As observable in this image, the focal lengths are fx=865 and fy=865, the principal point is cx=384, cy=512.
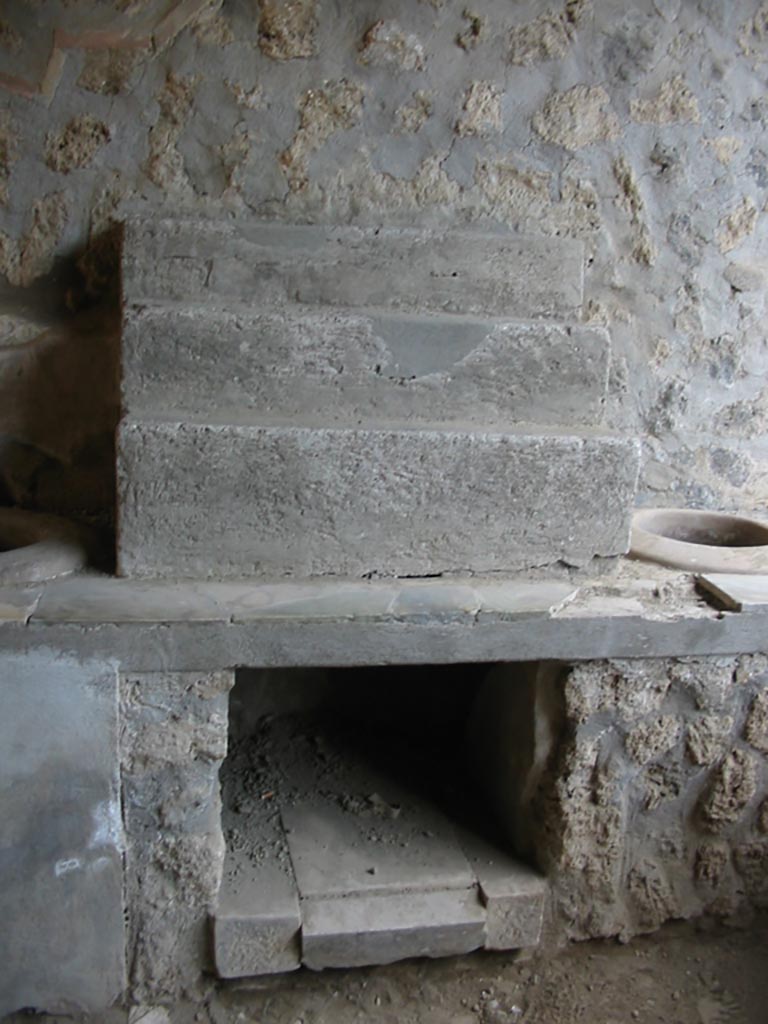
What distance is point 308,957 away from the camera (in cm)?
181

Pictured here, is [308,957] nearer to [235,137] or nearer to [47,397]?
[47,397]

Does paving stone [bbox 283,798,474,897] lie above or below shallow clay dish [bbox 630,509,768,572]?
below

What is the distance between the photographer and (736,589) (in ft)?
6.19

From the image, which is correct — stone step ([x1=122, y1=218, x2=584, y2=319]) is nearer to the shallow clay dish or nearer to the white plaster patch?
the shallow clay dish

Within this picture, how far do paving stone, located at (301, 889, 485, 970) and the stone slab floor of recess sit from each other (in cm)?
9

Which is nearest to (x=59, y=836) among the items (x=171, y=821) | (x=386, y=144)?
(x=171, y=821)

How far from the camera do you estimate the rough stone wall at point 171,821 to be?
1650 mm

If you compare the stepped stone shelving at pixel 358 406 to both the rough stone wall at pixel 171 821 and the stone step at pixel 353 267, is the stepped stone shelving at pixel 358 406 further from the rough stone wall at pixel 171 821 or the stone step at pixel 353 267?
the rough stone wall at pixel 171 821

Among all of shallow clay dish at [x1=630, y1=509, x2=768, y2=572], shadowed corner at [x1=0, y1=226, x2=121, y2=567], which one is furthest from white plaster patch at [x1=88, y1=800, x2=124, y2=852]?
shallow clay dish at [x1=630, y1=509, x2=768, y2=572]

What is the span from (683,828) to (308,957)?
0.89 m

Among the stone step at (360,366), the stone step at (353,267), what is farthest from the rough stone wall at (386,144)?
the stone step at (360,366)

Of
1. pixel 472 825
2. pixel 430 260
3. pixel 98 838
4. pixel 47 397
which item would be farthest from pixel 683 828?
pixel 47 397

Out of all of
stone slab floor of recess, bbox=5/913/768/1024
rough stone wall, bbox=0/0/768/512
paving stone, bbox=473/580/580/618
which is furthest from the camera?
rough stone wall, bbox=0/0/768/512

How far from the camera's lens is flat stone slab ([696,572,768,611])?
1.82 m
